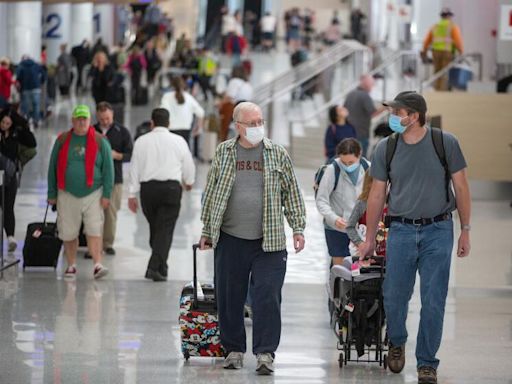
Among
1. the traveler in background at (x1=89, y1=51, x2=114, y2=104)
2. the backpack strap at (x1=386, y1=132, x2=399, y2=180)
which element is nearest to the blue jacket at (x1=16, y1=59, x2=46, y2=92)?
the traveler in background at (x1=89, y1=51, x2=114, y2=104)

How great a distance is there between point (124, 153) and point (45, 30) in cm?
3047

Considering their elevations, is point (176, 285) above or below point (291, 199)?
below

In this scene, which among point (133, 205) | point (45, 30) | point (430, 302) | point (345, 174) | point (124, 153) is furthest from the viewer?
point (45, 30)

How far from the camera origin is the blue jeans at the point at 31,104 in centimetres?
3016

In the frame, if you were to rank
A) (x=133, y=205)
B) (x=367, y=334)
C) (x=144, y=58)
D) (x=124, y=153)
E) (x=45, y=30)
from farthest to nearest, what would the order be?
(x=45, y=30)
(x=144, y=58)
(x=124, y=153)
(x=133, y=205)
(x=367, y=334)

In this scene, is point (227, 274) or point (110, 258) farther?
point (110, 258)

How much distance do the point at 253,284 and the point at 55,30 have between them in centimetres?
3615

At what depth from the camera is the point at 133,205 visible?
41.1ft

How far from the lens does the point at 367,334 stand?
929 centimetres

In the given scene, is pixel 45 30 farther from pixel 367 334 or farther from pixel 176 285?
pixel 367 334

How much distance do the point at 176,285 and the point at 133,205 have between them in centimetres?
92

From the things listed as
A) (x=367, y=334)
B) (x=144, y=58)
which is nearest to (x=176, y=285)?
(x=367, y=334)

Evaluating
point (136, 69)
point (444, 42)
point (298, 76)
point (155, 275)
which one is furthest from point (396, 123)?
point (136, 69)

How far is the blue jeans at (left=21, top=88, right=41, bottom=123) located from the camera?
3016cm
